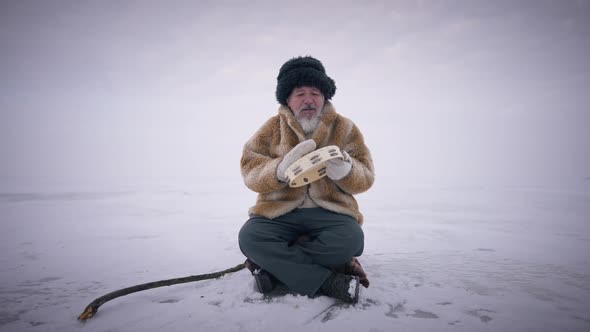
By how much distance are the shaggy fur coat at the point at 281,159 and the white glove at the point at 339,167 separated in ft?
0.30

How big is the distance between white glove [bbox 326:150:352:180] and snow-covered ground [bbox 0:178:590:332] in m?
0.74

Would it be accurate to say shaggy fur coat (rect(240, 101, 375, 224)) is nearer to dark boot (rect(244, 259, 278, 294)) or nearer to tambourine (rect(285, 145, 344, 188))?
tambourine (rect(285, 145, 344, 188))

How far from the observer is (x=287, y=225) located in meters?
1.86

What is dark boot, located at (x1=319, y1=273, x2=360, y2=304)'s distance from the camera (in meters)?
1.44

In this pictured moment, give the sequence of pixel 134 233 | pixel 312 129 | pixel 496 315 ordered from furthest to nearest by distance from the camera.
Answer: pixel 134 233 → pixel 312 129 → pixel 496 315

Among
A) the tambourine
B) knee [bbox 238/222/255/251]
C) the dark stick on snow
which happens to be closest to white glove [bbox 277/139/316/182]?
the tambourine

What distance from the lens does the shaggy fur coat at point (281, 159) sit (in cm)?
178

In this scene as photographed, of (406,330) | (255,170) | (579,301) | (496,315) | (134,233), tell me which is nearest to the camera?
(406,330)

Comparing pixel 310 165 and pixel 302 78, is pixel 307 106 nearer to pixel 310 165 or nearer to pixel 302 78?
pixel 302 78

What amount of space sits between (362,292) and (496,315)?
26.6 inches

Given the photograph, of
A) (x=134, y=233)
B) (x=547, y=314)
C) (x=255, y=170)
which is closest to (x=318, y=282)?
(x=255, y=170)

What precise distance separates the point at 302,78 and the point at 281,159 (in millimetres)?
688

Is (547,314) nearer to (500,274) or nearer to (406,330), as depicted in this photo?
(500,274)

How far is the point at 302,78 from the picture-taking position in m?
1.97
